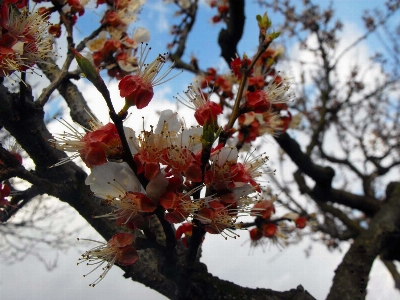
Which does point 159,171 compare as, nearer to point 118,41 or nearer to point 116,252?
point 116,252

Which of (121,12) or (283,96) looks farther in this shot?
(121,12)

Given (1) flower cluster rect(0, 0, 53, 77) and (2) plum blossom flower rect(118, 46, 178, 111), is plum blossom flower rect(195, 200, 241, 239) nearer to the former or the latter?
(2) plum blossom flower rect(118, 46, 178, 111)

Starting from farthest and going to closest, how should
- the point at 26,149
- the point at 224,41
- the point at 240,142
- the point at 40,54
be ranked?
the point at 224,41
the point at 240,142
the point at 26,149
the point at 40,54

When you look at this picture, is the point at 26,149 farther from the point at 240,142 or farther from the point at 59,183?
the point at 240,142

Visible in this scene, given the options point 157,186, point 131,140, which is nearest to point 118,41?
point 131,140

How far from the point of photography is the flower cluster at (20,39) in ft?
4.25

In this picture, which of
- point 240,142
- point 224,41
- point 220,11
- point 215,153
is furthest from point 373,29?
point 215,153

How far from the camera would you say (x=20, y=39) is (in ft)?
4.55

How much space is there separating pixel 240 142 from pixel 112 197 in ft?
3.99

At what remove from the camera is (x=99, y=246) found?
1190 mm

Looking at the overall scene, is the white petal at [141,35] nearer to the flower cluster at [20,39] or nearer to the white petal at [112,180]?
the flower cluster at [20,39]

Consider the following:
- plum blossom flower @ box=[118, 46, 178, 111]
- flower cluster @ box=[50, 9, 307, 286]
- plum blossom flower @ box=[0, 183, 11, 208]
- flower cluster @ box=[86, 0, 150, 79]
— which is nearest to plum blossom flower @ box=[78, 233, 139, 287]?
flower cluster @ box=[50, 9, 307, 286]

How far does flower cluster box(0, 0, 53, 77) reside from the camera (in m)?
1.30

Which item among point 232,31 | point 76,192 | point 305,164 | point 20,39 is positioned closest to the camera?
point 20,39
